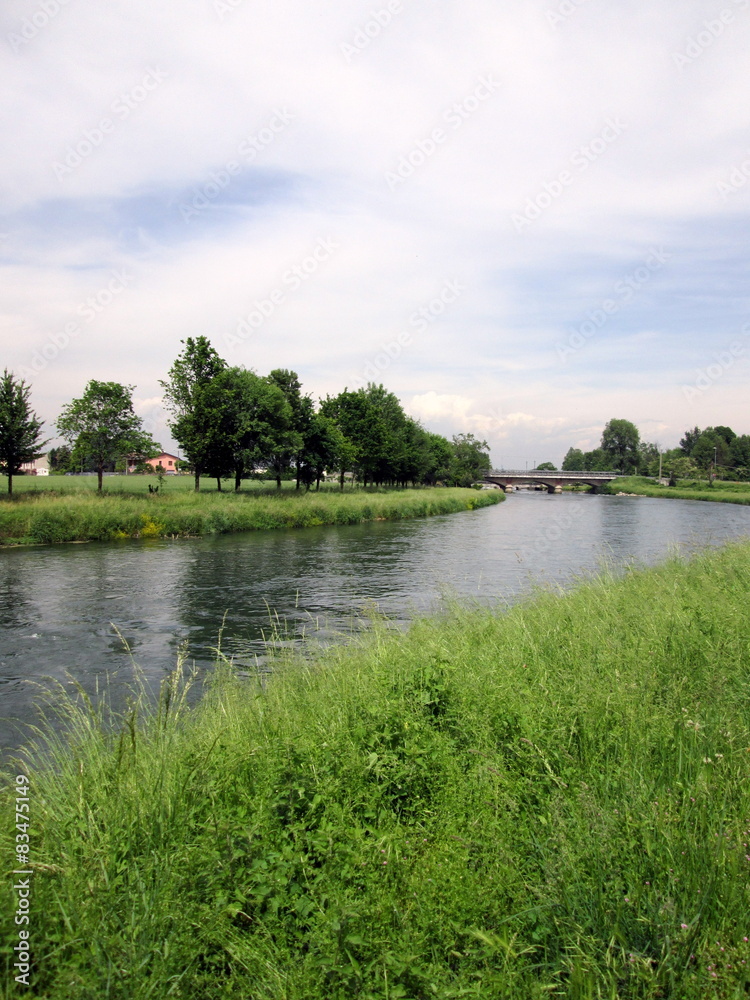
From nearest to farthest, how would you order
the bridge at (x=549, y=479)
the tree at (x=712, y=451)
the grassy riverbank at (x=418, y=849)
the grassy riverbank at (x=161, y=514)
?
the grassy riverbank at (x=418, y=849)
the grassy riverbank at (x=161, y=514)
the bridge at (x=549, y=479)
the tree at (x=712, y=451)

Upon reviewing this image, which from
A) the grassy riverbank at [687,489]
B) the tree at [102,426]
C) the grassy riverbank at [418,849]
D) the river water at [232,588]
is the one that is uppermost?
the tree at [102,426]

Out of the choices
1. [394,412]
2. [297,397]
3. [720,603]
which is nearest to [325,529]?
[297,397]

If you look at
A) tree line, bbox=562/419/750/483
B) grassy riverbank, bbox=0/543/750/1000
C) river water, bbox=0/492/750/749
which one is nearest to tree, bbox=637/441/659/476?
tree line, bbox=562/419/750/483

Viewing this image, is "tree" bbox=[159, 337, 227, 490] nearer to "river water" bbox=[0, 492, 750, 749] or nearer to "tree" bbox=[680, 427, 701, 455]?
"river water" bbox=[0, 492, 750, 749]

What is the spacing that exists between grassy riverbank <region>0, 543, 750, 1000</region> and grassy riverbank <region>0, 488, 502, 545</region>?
23.8 metres

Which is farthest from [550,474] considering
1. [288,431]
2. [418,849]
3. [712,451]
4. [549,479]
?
[418,849]

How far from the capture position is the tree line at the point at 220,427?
120 feet

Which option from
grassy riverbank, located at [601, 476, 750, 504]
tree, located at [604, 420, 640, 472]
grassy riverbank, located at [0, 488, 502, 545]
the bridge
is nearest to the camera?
grassy riverbank, located at [0, 488, 502, 545]

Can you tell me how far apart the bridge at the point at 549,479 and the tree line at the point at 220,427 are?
67.9 metres

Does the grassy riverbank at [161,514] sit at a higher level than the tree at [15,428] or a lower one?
lower

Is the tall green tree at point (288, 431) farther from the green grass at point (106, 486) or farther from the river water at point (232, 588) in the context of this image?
the river water at point (232, 588)

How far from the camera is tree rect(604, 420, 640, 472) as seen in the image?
530 ft

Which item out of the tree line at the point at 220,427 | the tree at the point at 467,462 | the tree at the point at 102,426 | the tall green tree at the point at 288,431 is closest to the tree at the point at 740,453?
the tree at the point at 467,462

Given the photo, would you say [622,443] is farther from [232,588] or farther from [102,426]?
[232,588]
